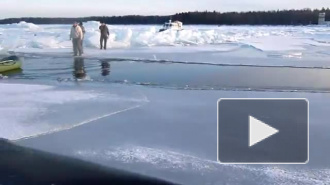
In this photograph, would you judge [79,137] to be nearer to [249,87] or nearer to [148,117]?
[148,117]

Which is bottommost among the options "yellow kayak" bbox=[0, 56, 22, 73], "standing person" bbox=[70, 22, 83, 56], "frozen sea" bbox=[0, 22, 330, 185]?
"frozen sea" bbox=[0, 22, 330, 185]

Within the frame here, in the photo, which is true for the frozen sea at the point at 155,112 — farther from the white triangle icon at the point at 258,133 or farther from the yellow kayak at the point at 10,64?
the white triangle icon at the point at 258,133

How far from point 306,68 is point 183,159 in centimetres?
1057

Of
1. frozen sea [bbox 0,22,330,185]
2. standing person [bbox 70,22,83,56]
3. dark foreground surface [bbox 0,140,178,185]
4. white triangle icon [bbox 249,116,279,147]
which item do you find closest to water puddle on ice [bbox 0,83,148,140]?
frozen sea [bbox 0,22,330,185]

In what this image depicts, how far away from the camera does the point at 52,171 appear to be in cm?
434

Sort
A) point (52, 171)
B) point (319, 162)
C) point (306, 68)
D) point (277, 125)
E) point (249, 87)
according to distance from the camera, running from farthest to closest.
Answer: point (306, 68), point (249, 87), point (277, 125), point (319, 162), point (52, 171)

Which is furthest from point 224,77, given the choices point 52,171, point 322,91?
point 52,171

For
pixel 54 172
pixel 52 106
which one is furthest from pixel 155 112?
pixel 54 172
